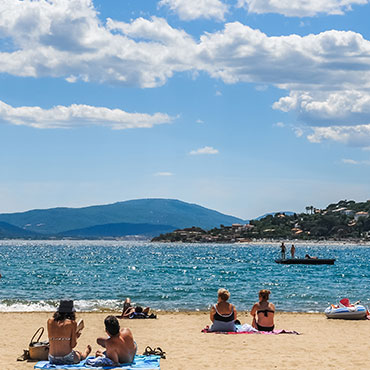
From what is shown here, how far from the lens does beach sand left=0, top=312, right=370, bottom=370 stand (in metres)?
12.6

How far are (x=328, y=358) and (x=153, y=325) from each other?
7.53m

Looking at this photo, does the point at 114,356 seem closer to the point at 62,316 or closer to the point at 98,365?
the point at 98,365

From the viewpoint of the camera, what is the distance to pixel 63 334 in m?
12.0

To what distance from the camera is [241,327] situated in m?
16.7

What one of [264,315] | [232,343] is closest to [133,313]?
[264,315]

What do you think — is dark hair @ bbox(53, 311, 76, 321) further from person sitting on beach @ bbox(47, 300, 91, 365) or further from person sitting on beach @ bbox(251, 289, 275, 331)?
person sitting on beach @ bbox(251, 289, 275, 331)

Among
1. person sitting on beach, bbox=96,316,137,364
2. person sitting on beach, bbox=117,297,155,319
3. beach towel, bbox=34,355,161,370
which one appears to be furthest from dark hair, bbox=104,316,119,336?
person sitting on beach, bbox=117,297,155,319

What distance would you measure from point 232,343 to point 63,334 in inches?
177

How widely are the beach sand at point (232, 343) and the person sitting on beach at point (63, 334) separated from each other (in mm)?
579

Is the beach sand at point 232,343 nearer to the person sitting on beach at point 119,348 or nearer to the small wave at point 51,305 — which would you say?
the person sitting on beach at point 119,348

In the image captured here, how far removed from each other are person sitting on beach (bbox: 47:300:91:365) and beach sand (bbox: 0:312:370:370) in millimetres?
579

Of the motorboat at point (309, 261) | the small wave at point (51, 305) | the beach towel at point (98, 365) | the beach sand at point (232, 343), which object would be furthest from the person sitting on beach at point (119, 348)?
the motorboat at point (309, 261)

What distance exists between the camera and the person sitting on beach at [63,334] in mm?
11945

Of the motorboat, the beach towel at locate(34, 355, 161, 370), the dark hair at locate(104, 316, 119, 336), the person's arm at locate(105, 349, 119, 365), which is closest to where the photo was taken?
the dark hair at locate(104, 316, 119, 336)
